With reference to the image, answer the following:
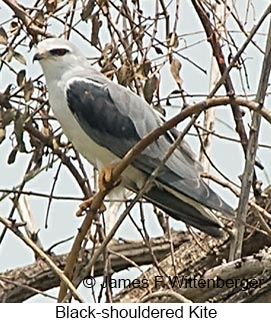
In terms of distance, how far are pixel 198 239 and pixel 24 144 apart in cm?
85

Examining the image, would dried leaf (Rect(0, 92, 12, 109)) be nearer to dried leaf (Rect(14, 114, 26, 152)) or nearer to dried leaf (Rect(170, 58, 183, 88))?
dried leaf (Rect(14, 114, 26, 152))

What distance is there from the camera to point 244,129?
10.5 ft

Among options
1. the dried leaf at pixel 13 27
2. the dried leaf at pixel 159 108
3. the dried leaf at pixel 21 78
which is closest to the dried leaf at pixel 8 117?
the dried leaf at pixel 21 78

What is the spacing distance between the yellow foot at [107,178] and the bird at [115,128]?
0.23 ft

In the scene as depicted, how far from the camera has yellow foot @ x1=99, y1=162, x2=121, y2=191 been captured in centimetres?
303

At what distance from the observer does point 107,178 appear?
3.25m

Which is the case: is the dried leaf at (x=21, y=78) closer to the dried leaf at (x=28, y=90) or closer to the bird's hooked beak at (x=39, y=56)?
the dried leaf at (x=28, y=90)

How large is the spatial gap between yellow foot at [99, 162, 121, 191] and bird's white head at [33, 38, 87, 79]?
37 cm

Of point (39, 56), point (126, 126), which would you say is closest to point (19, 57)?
point (39, 56)

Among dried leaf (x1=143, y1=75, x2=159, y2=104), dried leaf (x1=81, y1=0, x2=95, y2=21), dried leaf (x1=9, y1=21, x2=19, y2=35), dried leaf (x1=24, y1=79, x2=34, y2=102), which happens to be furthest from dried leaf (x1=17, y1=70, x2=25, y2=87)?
dried leaf (x1=143, y1=75, x2=159, y2=104)

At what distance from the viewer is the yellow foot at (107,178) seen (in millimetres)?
3029
